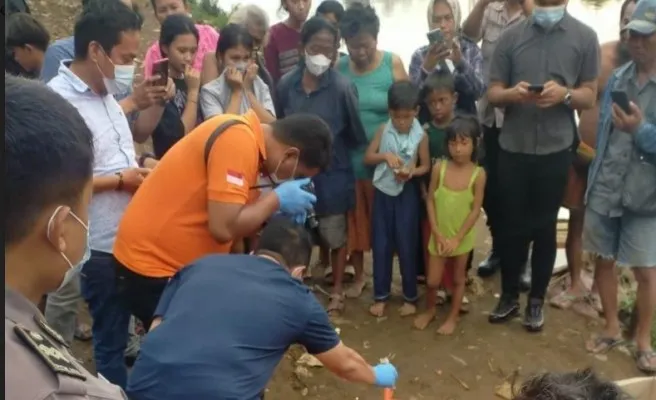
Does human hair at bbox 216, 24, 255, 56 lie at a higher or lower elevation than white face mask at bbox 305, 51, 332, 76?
higher

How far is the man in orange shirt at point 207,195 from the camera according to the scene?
2.66 m

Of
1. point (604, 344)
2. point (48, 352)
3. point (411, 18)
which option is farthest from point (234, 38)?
point (411, 18)

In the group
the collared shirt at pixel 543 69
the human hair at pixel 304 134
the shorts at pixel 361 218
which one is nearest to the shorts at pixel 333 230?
the shorts at pixel 361 218

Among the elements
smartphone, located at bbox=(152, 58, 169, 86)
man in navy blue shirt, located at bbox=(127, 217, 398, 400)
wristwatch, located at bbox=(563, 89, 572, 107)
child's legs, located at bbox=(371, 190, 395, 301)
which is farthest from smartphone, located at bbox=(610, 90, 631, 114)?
smartphone, located at bbox=(152, 58, 169, 86)

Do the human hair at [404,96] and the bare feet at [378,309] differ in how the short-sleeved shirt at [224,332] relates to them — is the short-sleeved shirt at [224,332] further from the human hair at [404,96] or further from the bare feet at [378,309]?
the bare feet at [378,309]

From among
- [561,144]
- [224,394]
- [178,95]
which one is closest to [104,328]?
[224,394]

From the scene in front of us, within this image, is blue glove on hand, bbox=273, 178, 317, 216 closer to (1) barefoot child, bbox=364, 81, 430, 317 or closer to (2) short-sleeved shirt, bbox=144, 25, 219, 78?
(1) barefoot child, bbox=364, 81, 430, 317

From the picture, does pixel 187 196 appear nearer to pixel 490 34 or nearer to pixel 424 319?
pixel 424 319

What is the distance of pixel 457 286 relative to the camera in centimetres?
419

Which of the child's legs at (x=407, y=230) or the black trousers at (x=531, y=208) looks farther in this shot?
the child's legs at (x=407, y=230)

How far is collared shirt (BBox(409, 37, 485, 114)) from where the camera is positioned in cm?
423

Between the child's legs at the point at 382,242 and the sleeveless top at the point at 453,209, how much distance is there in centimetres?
31

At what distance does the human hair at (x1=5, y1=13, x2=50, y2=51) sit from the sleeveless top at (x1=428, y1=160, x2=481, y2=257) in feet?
7.27

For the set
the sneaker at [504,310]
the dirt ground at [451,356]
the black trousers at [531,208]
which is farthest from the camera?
the sneaker at [504,310]
